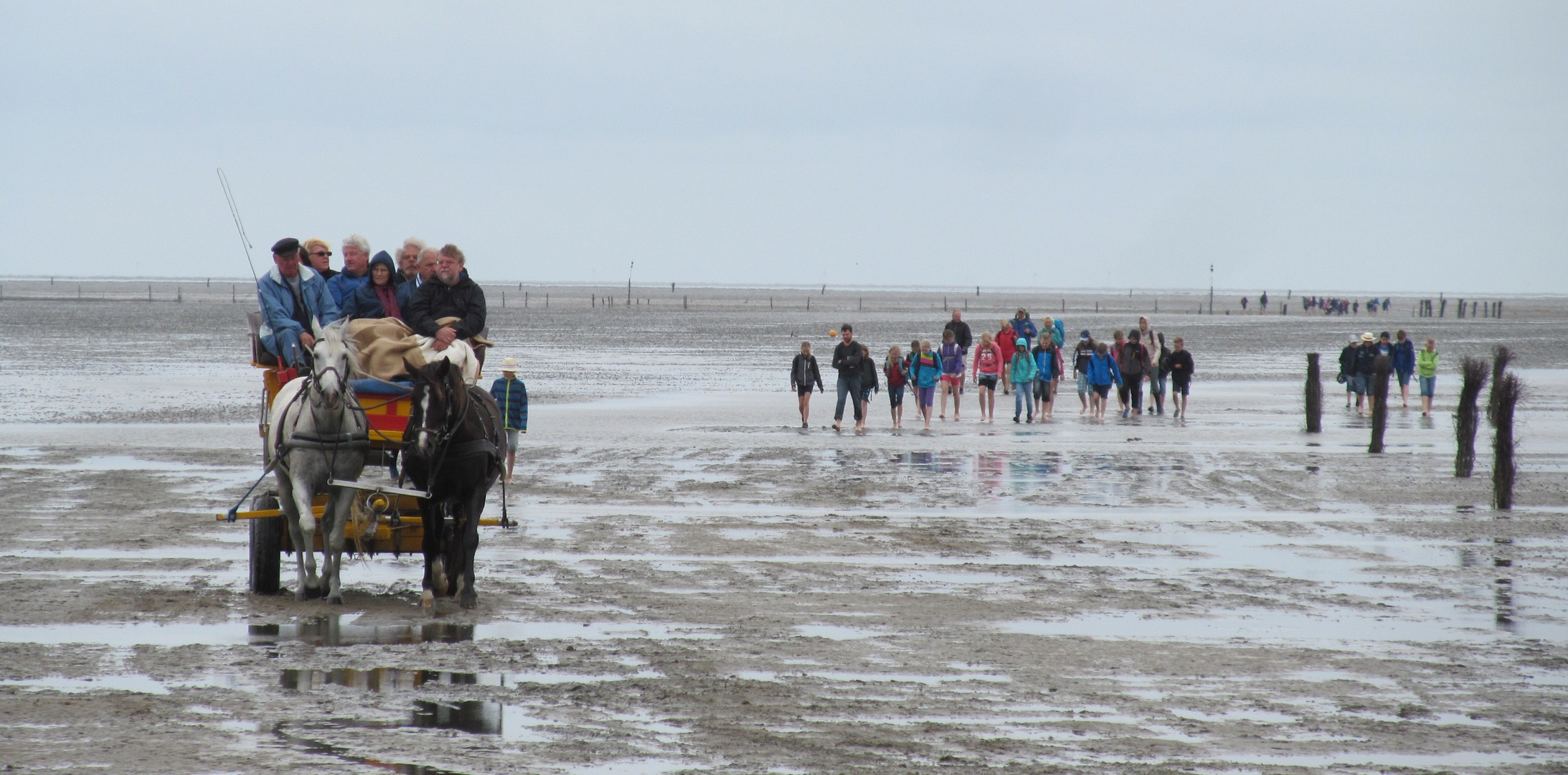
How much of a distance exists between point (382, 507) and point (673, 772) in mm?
4264

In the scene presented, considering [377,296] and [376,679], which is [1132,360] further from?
[376,679]

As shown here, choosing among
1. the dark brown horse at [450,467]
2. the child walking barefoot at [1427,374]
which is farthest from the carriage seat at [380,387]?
the child walking barefoot at [1427,374]

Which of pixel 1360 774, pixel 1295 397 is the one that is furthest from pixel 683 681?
pixel 1295 397

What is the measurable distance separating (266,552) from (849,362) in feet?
49.1

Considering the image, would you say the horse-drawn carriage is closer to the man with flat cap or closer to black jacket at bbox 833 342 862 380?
the man with flat cap

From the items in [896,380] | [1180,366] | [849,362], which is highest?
[849,362]

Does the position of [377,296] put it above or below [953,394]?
above

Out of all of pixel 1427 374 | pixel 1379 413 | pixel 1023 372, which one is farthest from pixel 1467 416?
pixel 1427 374

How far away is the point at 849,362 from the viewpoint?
24.6 meters

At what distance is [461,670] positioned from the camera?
8289mm

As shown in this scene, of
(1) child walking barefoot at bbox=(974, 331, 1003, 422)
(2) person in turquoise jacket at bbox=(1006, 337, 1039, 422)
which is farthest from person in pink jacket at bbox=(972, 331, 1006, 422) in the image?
(2) person in turquoise jacket at bbox=(1006, 337, 1039, 422)

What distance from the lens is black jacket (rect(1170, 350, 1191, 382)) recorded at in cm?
2775

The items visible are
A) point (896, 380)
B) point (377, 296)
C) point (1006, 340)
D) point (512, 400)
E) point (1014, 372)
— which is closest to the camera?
point (377, 296)

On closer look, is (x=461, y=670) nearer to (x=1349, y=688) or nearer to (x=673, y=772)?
(x=673, y=772)
